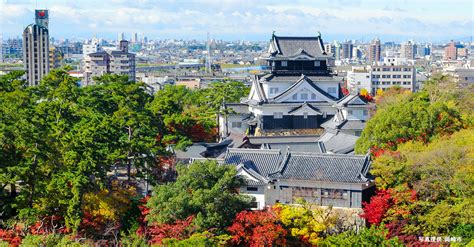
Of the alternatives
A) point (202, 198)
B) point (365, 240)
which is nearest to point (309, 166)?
point (202, 198)

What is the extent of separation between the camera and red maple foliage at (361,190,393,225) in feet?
68.0

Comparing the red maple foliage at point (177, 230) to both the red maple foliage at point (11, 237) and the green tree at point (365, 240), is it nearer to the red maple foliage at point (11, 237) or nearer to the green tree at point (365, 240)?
the red maple foliage at point (11, 237)

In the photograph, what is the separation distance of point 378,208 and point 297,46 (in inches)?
773

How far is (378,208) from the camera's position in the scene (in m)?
20.8

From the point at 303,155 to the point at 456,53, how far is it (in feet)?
541

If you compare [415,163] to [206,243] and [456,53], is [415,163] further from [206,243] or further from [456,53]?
[456,53]

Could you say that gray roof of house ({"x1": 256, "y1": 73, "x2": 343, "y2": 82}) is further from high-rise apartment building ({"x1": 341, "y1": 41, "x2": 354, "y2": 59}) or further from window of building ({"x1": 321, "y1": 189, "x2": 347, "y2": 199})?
high-rise apartment building ({"x1": 341, "y1": 41, "x2": 354, "y2": 59})

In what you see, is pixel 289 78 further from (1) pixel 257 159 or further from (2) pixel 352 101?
(1) pixel 257 159

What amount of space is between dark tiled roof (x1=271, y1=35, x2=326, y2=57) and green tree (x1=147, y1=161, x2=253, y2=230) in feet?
62.1

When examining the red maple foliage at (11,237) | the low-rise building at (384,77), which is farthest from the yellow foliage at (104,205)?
the low-rise building at (384,77)

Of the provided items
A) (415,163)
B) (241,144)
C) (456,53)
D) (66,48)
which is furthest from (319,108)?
(66,48)

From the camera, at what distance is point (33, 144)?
813 inches

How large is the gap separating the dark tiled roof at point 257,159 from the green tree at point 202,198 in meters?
3.35

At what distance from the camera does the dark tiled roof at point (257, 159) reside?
79.0 ft
